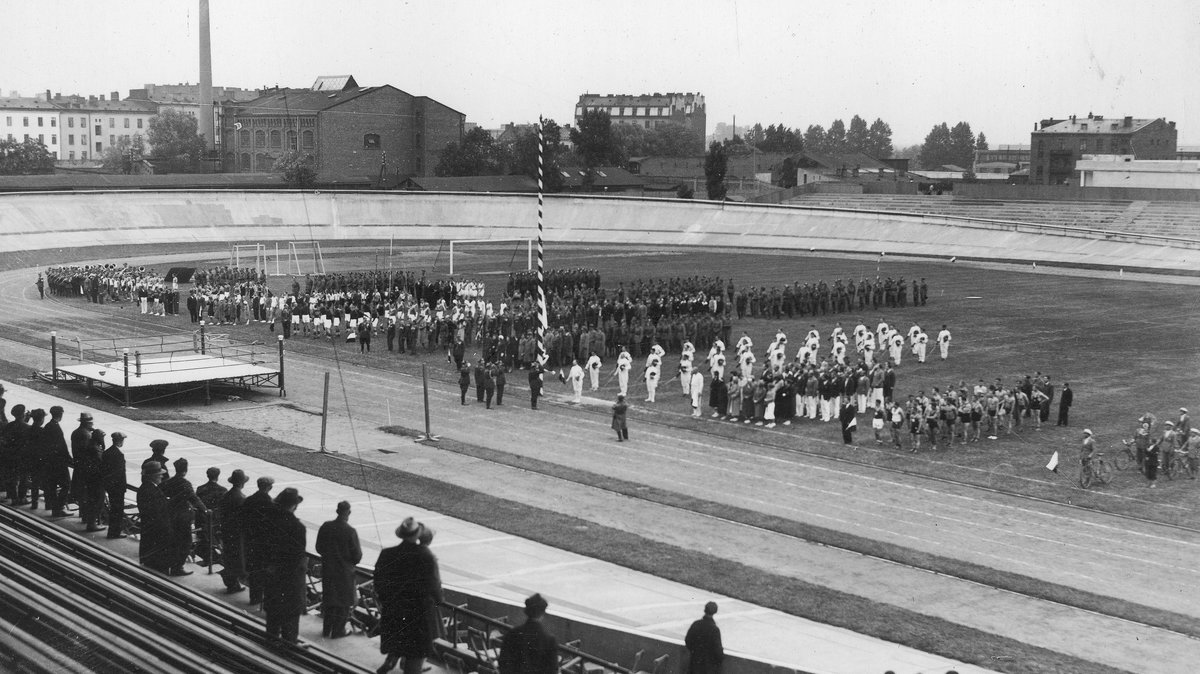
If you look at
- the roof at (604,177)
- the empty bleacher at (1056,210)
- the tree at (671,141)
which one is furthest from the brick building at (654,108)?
the empty bleacher at (1056,210)

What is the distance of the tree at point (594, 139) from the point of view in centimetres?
11662

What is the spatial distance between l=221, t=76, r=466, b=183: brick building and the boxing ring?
203 feet

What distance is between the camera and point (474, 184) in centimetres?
9519

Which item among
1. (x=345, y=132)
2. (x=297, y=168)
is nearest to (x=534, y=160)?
(x=345, y=132)

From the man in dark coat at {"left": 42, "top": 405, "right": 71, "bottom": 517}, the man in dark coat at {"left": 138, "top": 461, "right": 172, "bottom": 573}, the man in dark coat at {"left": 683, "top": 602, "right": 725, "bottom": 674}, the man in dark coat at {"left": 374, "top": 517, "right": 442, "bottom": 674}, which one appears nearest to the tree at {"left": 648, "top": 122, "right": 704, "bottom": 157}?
the man in dark coat at {"left": 42, "top": 405, "right": 71, "bottom": 517}

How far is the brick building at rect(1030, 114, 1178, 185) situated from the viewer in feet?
335

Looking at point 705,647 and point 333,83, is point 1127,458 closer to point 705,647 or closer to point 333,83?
point 705,647

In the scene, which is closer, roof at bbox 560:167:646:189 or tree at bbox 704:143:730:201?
tree at bbox 704:143:730:201

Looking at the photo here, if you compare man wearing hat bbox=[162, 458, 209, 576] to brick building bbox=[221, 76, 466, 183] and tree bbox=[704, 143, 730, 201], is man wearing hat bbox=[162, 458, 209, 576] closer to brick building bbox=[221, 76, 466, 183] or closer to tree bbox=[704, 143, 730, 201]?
brick building bbox=[221, 76, 466, 183]

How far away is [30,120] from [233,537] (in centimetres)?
11718

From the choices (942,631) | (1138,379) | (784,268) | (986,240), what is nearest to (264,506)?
(942,631)

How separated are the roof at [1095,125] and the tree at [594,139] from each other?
3997 cm

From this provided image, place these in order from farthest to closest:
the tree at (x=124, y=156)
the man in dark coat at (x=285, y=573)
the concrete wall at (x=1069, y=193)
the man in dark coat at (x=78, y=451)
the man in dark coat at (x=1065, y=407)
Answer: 1. the tree at (x=124, y=156)
2. the concrete wall at (x=1069, y=193)
3. the man in dark coat at (x=1065, y=407)
4. the man in dark coat at (x=78, y=451)
5. the man in dark coat at (x=285, y=573)

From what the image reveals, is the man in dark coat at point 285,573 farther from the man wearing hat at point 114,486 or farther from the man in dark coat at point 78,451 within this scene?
the man in dark coat at point 78,451
